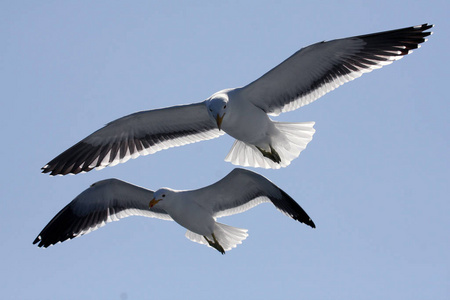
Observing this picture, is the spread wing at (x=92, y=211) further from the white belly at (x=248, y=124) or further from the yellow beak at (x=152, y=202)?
the white belly at (x=248, y=124)

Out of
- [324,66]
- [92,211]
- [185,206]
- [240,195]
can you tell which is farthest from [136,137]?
[324,66]

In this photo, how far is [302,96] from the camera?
929 centimetres

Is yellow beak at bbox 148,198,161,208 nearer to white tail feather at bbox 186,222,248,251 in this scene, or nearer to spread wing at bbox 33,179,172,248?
spread wing at bbox 33,179,172,248

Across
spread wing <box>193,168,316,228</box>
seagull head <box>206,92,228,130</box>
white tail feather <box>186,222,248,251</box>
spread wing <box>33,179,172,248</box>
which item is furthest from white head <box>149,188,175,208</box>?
seagull head <box>206,92,228,130</box>

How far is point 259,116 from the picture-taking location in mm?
8969

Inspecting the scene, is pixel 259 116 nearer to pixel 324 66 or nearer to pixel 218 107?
pixel 218 107

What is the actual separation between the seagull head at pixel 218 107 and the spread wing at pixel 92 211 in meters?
2.12

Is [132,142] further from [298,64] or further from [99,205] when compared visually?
[298,64]

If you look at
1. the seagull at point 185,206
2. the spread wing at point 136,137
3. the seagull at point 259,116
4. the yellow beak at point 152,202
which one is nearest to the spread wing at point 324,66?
the seagull at point 259,116

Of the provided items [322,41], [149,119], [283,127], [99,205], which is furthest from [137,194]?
[322,41]

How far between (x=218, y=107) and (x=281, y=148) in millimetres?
1230

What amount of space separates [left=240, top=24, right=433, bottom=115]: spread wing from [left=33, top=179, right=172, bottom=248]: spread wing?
216 cm

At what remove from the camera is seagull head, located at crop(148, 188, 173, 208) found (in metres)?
9.65

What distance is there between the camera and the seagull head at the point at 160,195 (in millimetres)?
9654
